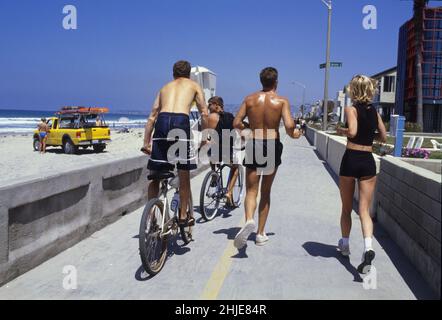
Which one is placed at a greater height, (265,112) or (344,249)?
(265,112)

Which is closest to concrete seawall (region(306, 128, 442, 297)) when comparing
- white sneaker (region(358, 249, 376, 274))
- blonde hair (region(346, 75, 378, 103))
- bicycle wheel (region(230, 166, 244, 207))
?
white sneaker (region(358, 249, 376, 274))

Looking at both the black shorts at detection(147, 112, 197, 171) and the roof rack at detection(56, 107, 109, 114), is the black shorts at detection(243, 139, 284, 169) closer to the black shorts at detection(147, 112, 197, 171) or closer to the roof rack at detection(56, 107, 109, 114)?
the black shorts at detection(147, 112, 197, 171)

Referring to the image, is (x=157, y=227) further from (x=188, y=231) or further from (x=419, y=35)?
(x=419, y=35)

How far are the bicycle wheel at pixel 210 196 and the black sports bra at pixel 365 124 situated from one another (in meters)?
2.74

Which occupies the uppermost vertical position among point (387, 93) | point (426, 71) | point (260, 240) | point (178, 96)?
point (426, 71)

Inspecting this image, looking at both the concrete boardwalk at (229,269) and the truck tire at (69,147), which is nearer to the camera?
the concrete boardwalk at (229,269)

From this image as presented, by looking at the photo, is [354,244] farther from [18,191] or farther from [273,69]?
[18,191]

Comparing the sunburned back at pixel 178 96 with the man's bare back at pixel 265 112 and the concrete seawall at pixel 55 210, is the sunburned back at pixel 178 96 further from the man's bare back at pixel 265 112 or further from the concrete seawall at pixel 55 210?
the concrete seawall at pixel 55 210

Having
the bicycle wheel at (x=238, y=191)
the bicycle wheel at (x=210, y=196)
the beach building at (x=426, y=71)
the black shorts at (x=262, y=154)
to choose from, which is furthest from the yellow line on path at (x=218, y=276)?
the beach building at (x=426, y=71)

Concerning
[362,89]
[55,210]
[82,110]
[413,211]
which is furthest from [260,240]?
[82,110]

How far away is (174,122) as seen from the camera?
5.05 m

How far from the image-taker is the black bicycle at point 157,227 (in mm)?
4438

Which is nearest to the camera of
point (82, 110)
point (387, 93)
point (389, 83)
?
point (82, 110)

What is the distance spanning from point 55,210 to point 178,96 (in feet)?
5.98
